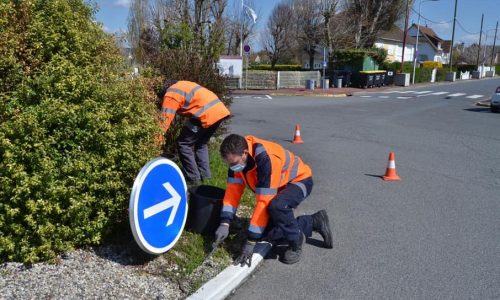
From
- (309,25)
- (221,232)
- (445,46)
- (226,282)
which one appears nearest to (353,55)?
(309,25)

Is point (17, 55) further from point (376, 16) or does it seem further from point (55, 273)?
point (376, 16)

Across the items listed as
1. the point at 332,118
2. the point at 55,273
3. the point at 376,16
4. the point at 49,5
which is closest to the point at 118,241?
the point at 55,273

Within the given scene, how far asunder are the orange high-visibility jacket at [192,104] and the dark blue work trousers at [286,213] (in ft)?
5.52

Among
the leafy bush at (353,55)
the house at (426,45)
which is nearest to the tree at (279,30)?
the leafy bush at (353,55)

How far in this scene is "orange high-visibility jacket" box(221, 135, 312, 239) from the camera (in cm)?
380

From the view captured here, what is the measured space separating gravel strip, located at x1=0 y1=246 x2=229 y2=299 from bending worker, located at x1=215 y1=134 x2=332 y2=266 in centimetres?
43

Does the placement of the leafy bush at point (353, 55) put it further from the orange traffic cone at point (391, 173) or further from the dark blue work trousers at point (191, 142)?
the dark blue work trousers at point (191, 142)

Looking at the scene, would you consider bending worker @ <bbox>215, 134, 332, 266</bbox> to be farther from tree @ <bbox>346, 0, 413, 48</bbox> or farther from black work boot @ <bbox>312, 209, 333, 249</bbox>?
tree @ <bbox>346, 0, 413, 48</bbox>

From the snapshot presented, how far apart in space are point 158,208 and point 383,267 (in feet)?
6.73

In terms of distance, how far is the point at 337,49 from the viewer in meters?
37.4

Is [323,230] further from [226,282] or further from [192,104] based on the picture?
[192,104]

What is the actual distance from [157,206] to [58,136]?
877 millimetres

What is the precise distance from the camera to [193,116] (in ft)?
17.8

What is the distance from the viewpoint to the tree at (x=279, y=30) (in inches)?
2293
